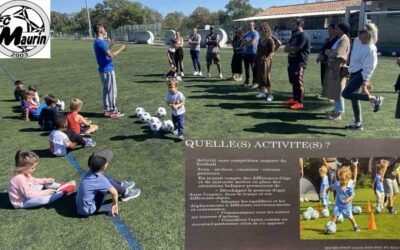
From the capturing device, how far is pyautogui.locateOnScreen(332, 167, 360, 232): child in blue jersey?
3363 mm

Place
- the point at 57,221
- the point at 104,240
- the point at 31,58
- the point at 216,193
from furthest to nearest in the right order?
the point at 31,58 < the point at 57,221 < the point at 104,240 < the point at 216,193

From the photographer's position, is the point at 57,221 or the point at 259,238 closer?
the point at 259,238

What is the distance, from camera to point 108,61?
8406mm

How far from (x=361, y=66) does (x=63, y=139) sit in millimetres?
5642

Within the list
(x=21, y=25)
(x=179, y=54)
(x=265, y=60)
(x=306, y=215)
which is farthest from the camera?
(x=21, y=25)

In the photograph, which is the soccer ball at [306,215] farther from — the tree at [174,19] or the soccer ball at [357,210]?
the tree at [174,19]

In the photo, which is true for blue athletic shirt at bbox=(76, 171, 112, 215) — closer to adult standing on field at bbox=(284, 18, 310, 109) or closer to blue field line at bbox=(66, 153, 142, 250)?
blue field line at bbox=(66, 153, 142, 250)

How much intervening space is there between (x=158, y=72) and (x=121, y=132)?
9.04 m

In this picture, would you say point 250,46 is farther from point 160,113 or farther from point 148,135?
point 148,135

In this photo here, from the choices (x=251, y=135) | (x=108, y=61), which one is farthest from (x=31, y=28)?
(x=251, y=135)

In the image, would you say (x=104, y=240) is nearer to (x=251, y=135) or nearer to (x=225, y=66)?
(x=251, y=135)

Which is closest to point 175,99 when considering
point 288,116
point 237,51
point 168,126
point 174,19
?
point 168,126

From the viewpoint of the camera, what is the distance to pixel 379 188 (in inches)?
135

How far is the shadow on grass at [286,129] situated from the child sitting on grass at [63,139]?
3.29 m
